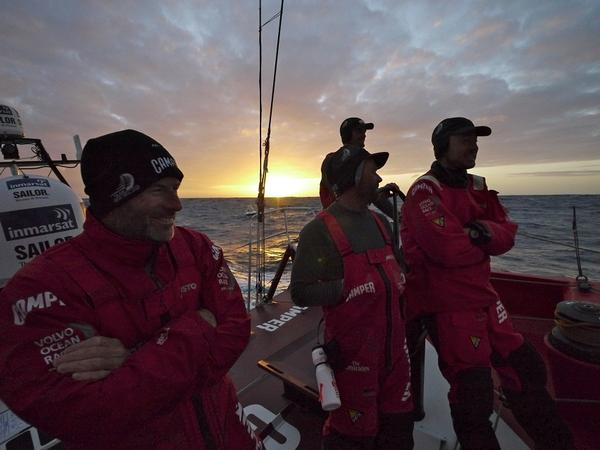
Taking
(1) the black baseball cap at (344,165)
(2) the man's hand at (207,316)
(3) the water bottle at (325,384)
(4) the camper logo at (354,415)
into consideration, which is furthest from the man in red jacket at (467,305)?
(2) the man's hand at (207,316)

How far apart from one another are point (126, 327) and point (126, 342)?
59 mm

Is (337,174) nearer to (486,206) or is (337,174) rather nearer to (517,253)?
(486,206)

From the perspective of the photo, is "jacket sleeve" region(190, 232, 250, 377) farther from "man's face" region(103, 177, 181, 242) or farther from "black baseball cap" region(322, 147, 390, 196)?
"black baseball cap" region(322, 147, 390, 196)

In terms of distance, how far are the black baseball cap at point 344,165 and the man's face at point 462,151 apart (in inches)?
23.0

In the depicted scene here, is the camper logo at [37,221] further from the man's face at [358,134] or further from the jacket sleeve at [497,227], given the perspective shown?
the jacket sleeve at [497,227]

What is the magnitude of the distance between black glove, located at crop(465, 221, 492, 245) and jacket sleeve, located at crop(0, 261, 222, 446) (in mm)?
2012

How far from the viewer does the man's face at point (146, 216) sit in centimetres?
125

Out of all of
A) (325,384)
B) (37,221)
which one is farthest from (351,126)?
(37,221)

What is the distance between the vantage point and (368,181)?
2.07 m

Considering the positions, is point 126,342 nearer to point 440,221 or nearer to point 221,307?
point 221,307

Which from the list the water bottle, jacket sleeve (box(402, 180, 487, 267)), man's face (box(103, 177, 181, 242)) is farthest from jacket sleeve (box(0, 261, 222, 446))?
jacket sleeve (box(402, 180, 487, 267))

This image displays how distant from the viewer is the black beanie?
1.21 metres

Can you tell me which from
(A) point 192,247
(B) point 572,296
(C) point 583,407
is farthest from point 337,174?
(B) point 572,296

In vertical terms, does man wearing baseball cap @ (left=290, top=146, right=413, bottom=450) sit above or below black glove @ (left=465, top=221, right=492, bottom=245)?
below
